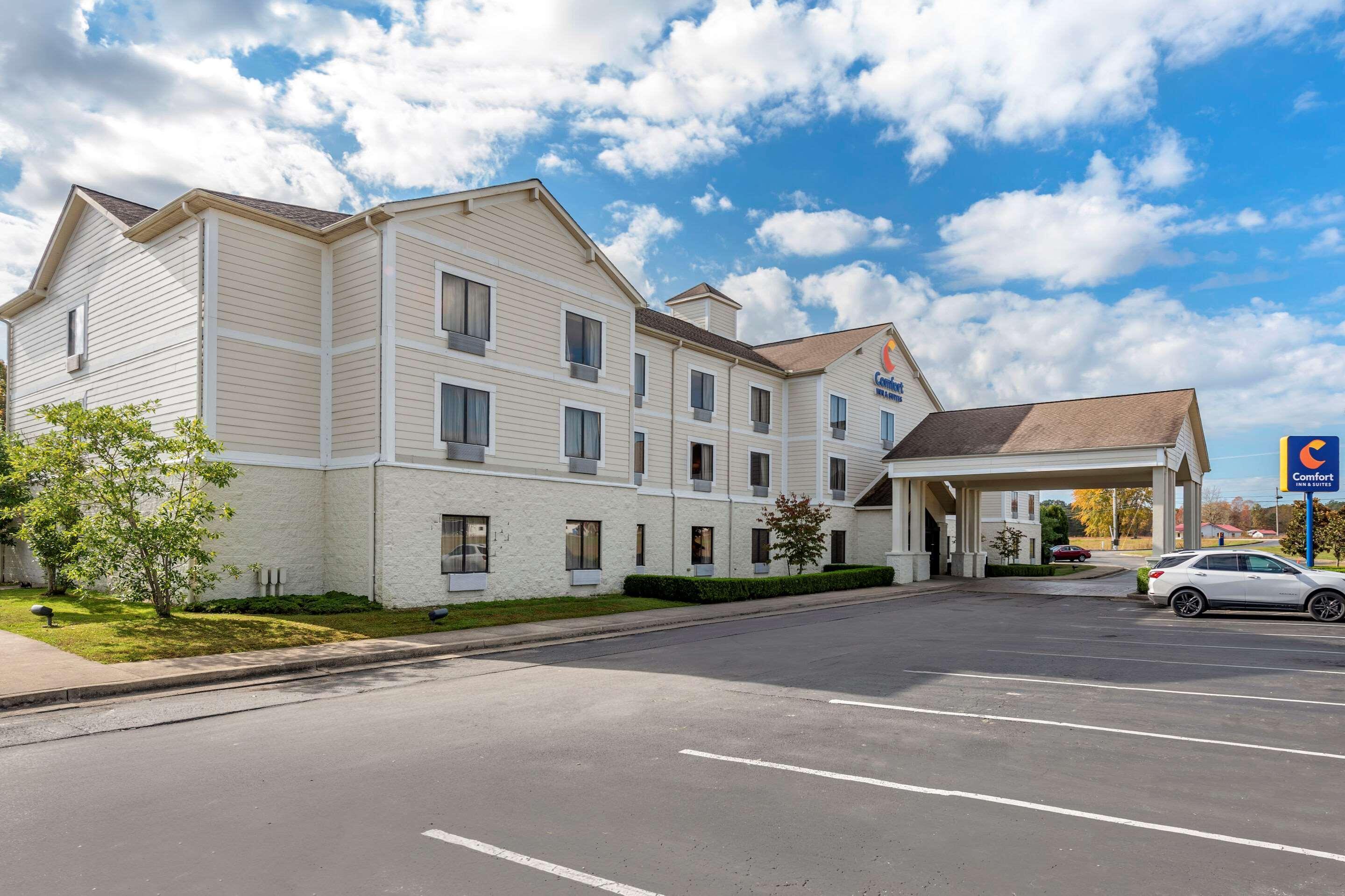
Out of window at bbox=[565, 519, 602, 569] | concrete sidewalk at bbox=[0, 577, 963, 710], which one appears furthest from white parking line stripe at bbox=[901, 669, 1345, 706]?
window at bbox=[565, 519, 602, 569]

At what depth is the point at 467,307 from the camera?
2211 centimetres

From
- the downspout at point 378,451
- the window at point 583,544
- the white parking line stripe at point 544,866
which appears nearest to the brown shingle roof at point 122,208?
the downspout at point 378,451

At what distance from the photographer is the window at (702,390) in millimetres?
33188

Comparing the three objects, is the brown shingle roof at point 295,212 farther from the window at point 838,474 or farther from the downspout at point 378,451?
the window at point 838,474

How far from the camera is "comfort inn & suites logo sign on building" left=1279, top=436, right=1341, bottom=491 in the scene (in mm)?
27672

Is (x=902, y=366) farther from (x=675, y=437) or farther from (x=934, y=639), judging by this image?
(x=934, y=639)

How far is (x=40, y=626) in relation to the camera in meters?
16.0

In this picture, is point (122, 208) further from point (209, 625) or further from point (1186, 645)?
point (1186, 645)

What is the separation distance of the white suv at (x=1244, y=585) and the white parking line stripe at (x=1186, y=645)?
218 inches

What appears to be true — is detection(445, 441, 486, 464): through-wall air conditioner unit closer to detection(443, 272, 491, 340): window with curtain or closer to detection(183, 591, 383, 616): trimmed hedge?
detection(443, 272, 491, 340): window with curtain

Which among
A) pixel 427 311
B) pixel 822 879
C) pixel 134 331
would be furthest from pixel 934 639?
pixel 134 331

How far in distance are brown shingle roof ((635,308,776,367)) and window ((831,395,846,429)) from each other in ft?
10.5

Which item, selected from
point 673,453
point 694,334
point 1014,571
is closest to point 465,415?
point 673,453

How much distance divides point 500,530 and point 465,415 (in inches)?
127
